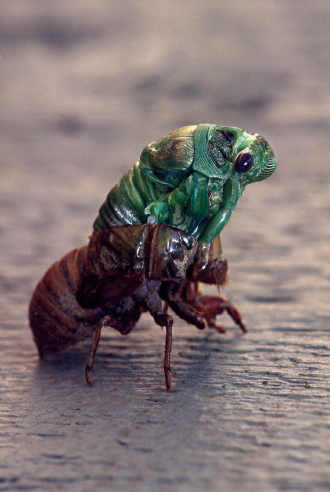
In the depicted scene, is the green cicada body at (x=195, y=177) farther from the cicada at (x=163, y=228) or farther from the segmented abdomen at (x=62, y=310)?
the segmented abdomen at (x=62, y=310)

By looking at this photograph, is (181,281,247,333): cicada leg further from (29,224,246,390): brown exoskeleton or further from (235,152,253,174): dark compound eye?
(235,152,253,174): dark compound eye

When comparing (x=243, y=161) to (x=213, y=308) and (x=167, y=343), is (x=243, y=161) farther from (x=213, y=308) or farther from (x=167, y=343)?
(x=213, y=308)

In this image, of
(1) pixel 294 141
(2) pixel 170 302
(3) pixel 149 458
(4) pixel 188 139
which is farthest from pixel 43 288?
(1) pixel 294 141

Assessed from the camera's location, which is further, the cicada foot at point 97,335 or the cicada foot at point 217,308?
the cicada foot at point 217,308

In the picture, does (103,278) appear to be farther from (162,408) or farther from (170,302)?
(162,408)

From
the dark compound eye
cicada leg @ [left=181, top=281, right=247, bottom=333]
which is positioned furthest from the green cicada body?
cicada leg @ [left=181, top=281, right=247, bottom=333]

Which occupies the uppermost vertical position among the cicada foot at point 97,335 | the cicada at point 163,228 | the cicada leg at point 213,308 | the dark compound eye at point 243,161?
the dark compound eye at point 243,161

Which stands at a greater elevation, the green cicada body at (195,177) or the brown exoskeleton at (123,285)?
the green cicada body at (195,177)

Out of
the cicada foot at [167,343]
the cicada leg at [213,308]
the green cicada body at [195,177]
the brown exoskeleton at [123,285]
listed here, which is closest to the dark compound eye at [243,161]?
the green cicada body at [195,177]
